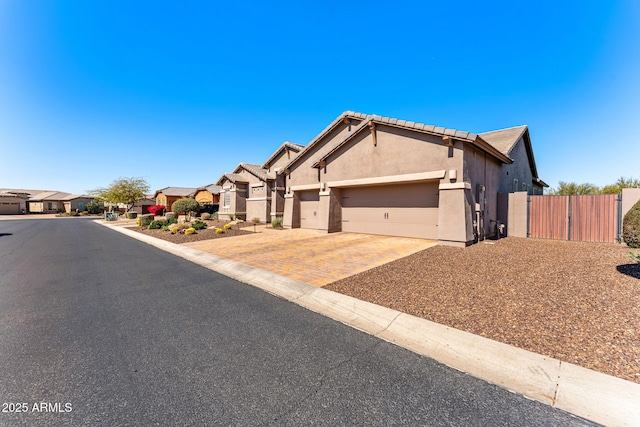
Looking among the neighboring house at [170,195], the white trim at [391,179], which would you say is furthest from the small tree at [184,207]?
the white trim at [391,179]

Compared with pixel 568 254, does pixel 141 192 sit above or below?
above

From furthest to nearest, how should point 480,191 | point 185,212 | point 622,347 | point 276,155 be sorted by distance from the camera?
point 185,212 → point 276,155 → point 480,191 → point 622,347

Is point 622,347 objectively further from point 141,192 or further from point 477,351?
point 141,192

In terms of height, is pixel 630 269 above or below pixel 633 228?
below

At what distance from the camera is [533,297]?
485 centimetres

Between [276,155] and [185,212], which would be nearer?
[276,155]

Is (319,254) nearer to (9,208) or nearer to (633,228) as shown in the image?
(633,228)

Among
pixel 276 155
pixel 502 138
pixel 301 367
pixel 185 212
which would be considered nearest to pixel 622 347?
pixel 301 367

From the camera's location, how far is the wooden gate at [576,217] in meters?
10.7

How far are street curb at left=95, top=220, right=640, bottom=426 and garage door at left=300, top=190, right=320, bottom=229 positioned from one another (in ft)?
39.2

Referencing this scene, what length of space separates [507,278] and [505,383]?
401 cm

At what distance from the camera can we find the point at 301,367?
3.03m

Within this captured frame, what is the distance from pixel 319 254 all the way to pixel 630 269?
27.5ft

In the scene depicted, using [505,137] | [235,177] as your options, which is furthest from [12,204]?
[505,137]
